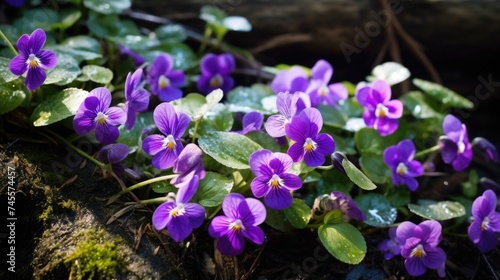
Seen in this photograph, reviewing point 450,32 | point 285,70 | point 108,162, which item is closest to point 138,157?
point 108,162

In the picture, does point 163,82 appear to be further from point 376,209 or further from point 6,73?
point 376,209

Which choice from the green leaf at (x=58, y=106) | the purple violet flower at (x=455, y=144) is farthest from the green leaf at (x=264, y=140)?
the purple violet flower at (x=455, y=144)

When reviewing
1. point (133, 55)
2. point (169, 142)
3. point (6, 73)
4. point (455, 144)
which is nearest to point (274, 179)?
point (169, 142)

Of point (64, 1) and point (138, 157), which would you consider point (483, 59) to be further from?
point (64, 1)

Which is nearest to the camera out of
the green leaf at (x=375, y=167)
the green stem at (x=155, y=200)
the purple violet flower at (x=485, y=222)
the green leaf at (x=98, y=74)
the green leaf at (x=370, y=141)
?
the green stem at (x=155, y=200)

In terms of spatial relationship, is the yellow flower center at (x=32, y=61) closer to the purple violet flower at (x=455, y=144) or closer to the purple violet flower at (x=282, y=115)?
the purple violet flower at (x=282, y=115)

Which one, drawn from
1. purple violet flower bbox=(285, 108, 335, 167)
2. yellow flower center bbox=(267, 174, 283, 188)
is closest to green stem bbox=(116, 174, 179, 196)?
yellow flower center bbox=(267, 174, 283, 188)
